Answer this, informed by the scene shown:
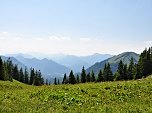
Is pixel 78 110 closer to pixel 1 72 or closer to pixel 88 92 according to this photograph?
pixel 88 92

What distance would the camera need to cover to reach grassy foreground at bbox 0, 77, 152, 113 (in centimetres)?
1712

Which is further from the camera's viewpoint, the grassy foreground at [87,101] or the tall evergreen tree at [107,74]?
the tall evergreen tree at [107,74]

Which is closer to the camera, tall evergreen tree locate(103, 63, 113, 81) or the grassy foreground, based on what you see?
the grassy foreground

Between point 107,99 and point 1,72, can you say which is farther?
point 1,72

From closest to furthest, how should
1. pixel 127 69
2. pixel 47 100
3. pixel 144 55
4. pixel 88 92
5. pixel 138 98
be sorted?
pixel 47 100, pixel 138 98, pixel 88 92, pixel 144 55, pixel 127 69

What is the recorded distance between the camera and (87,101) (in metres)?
20.9

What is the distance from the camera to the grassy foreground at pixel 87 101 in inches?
674

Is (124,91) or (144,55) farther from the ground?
(144,55)

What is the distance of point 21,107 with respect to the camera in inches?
682

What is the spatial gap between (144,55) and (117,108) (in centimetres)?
11449

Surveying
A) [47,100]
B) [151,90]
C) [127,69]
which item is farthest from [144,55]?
[47,100]

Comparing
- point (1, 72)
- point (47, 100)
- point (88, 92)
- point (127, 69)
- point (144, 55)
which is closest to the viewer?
point (47, 100)

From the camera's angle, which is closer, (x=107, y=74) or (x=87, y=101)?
(x=87, y=101)

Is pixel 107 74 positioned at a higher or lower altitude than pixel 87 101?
higher
